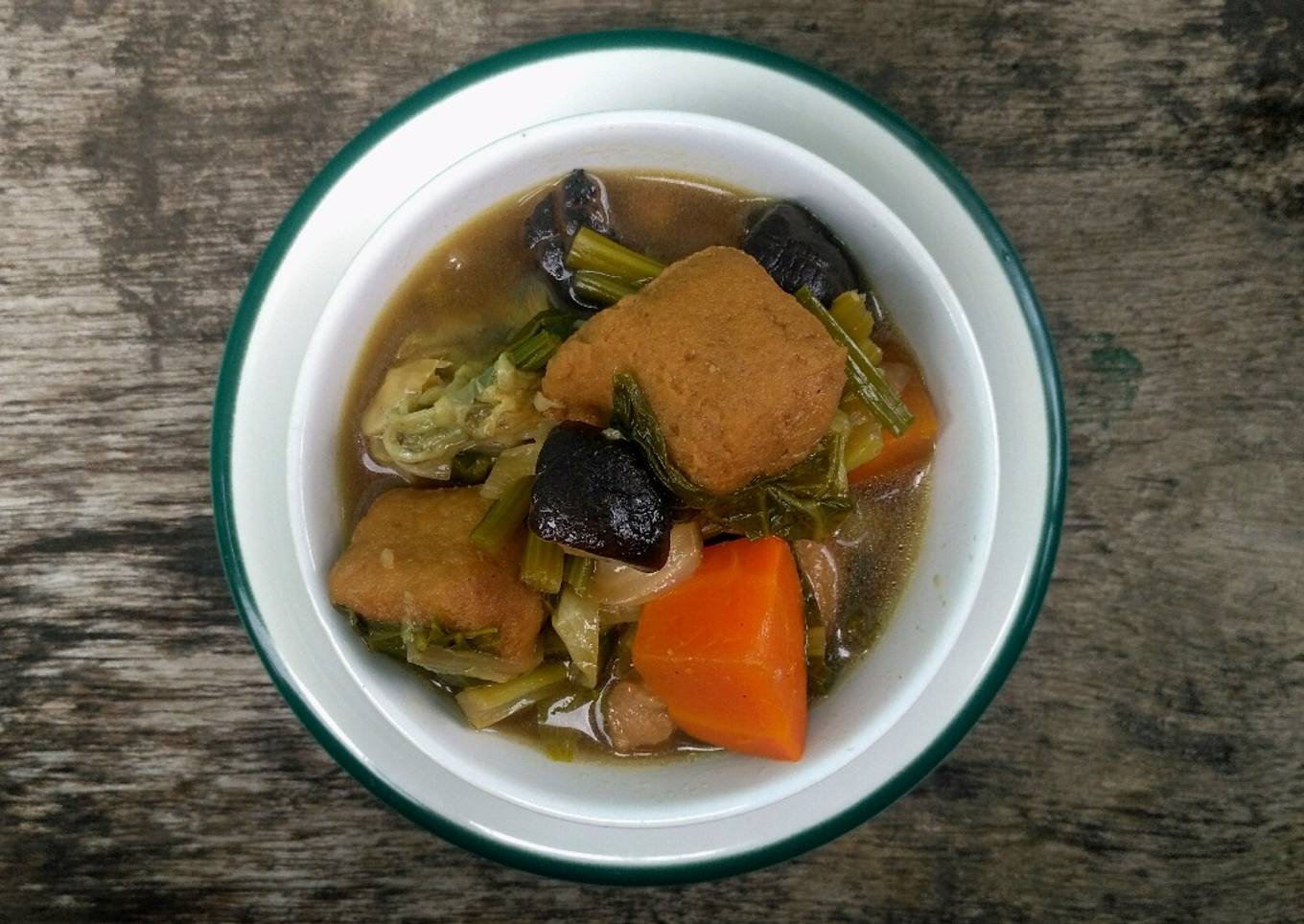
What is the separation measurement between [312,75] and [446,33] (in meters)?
0.30

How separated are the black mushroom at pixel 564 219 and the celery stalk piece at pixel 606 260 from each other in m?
0.02

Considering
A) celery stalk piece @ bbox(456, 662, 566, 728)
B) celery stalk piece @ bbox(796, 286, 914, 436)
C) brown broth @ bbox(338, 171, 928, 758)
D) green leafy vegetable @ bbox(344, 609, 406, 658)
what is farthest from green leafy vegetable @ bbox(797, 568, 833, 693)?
green leafy vegetable @ bbox(344, 609, 406, 658)

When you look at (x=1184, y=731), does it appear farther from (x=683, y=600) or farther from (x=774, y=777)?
(x=683, y=600)

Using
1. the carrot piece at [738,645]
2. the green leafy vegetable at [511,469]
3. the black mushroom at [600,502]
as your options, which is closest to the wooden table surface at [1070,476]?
the carrot piece at [738,645]

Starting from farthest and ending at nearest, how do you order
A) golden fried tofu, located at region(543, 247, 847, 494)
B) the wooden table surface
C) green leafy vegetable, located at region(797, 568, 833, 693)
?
the wooden table surface < green leafy vegetable, located at region(797, 568, 833, 693) < golden fried tofu, located at region(543, 247, 847, 494)

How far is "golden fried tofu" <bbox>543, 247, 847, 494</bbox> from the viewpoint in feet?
4.69

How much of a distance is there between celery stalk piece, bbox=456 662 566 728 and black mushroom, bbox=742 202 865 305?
32.0 inches

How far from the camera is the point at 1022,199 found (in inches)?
81.7

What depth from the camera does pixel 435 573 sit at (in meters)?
1.57

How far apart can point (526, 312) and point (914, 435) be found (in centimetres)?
73

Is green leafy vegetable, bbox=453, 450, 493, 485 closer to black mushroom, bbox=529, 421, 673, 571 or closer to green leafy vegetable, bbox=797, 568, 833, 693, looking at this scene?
black mushroom, bbox=529, 421, 673, 571

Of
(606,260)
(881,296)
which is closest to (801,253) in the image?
(881,296)

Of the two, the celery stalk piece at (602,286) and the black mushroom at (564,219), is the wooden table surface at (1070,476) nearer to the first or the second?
the black mushroom at (564,219)

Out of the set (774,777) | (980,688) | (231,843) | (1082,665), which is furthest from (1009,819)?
(231,843)
